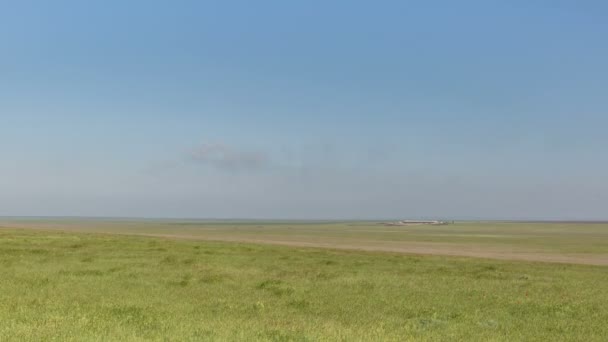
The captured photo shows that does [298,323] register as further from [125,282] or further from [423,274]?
[423,274]

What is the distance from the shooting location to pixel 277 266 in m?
37.4

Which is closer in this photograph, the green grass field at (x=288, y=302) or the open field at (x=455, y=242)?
the green grass field at (x=288, y=302)

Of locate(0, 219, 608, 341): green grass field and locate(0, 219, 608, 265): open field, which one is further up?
locate(0, 219, 608, 341): green grass field

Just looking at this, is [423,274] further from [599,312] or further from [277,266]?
[599,312]

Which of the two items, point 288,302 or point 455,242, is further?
point 455,242

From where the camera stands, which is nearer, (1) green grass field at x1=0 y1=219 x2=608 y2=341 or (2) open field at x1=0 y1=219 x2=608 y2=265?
(1) green grass field at x1=0 y1=219 x2=608 y2=341

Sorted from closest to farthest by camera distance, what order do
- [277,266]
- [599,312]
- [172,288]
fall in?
[599,312]
[172,288]
[277,266]

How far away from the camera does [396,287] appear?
27172mm

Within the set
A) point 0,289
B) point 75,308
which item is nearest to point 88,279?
point 0,289

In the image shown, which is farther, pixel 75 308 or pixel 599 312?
pixel 599 312

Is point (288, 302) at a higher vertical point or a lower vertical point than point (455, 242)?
higher

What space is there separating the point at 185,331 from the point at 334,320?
5638 mm

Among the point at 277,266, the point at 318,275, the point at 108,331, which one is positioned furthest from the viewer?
the point at 277,266

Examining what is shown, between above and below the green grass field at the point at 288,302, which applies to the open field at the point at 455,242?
below
